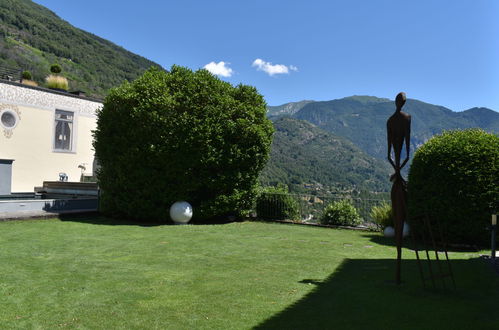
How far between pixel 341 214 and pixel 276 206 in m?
2.61

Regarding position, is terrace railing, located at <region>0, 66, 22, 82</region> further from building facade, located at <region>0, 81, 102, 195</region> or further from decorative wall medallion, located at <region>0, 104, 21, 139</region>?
decorative wall medallion, located at <region>0, 104, 21, 139</region>

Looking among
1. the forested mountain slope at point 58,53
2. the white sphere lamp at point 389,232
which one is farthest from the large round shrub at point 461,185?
the forested mountain slope at point 58,53

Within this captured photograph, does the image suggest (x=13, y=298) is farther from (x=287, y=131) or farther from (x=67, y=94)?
(x=287, y=131)

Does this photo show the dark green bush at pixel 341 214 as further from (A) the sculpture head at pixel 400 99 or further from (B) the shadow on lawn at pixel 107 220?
(A) the sculpture head at pixel 400 99

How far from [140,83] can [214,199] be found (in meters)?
4.77

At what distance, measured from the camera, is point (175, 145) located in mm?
12703

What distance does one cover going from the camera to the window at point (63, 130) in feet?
67.2

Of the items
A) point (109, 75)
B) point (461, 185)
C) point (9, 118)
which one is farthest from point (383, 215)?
point (109, 75)

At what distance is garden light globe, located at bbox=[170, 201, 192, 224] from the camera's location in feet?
Answer: 41.8

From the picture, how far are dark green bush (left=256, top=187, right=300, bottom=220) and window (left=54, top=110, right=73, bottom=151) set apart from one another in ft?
39.0

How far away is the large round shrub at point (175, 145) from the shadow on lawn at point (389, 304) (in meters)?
7.54

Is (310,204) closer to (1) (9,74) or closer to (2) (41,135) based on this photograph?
(2) (41,135)

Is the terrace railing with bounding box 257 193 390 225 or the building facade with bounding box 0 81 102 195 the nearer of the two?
the terrace railing with bounding box 257 193 390 225

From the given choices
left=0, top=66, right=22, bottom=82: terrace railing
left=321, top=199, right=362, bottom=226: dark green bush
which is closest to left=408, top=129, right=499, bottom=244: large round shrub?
left=321, top=199, right=362, bottom=226: dark green bush
